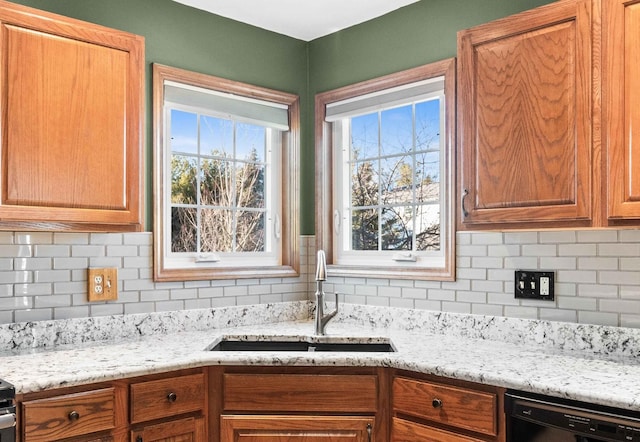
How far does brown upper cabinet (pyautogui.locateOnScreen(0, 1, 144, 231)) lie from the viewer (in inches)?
80.9

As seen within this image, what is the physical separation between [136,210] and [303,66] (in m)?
1.56

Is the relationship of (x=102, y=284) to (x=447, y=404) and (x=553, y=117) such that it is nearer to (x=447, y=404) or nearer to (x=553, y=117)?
(x=447, y=404)

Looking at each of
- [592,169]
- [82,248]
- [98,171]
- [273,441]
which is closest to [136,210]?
[98,171]

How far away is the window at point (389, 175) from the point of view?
2.93 metres

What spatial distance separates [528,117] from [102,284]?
6.07 ft

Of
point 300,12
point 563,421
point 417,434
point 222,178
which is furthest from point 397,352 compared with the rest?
point 300,12

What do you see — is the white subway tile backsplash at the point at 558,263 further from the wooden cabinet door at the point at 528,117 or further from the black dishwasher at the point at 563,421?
the black dishwasher at the point at 563,421

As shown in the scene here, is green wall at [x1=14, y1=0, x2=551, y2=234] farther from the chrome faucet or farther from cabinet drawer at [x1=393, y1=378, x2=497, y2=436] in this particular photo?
cabinet drawer at [x1=393, y1=378, x2=497, y2=436]

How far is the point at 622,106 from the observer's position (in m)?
1.91

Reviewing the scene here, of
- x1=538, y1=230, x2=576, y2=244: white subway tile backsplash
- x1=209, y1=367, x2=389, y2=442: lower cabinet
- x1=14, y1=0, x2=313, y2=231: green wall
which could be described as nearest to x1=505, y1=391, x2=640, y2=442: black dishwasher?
x1=209, y1=367, x2=389, y2=442: lower cabinet

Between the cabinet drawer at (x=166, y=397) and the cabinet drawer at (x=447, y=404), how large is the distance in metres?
0.74

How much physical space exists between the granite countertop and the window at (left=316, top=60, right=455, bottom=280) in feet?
1.05

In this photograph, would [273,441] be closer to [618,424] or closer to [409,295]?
[409,295]

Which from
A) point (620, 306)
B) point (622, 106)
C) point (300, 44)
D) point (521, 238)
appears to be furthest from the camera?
point (300, 44)
